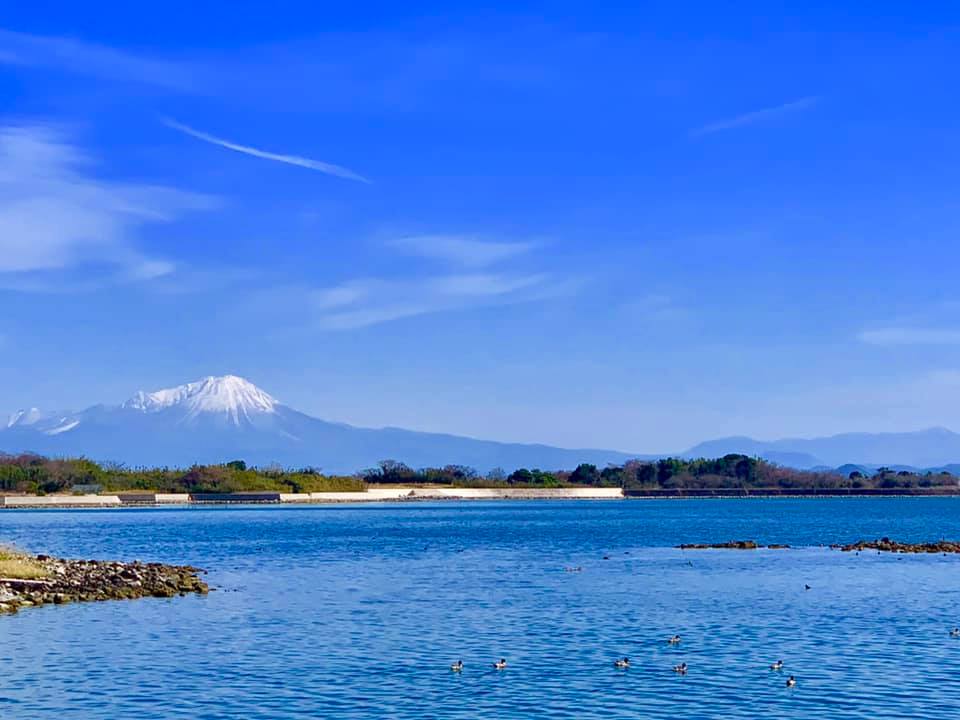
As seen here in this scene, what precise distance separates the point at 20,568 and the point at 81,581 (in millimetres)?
3694

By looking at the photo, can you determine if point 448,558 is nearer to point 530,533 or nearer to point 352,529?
point 530,533

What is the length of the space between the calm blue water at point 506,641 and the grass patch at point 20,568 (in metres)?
7.19

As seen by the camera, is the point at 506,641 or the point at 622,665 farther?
the point at 506,641

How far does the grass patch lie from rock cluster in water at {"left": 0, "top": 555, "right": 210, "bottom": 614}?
267 mm

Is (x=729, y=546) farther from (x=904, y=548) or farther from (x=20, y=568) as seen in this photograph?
(x=20, y=568)

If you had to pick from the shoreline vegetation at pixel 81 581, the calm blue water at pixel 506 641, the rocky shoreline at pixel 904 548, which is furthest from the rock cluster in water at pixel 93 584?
the rocky shoreline at pixel 904 548

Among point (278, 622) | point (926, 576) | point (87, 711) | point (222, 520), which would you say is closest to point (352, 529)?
point (222, 520)

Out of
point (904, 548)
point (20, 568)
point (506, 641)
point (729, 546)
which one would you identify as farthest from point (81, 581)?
point (904, 548)

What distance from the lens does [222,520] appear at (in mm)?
162750

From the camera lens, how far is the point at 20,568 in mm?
61250

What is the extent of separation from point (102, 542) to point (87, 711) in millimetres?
77069

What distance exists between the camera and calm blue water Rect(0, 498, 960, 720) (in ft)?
107

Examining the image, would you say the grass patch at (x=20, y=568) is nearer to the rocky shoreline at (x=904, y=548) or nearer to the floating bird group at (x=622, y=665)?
the floating bird group at (x=622, y=665)

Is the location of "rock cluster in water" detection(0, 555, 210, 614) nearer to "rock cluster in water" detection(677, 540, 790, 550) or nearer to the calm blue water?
the calm blue water
